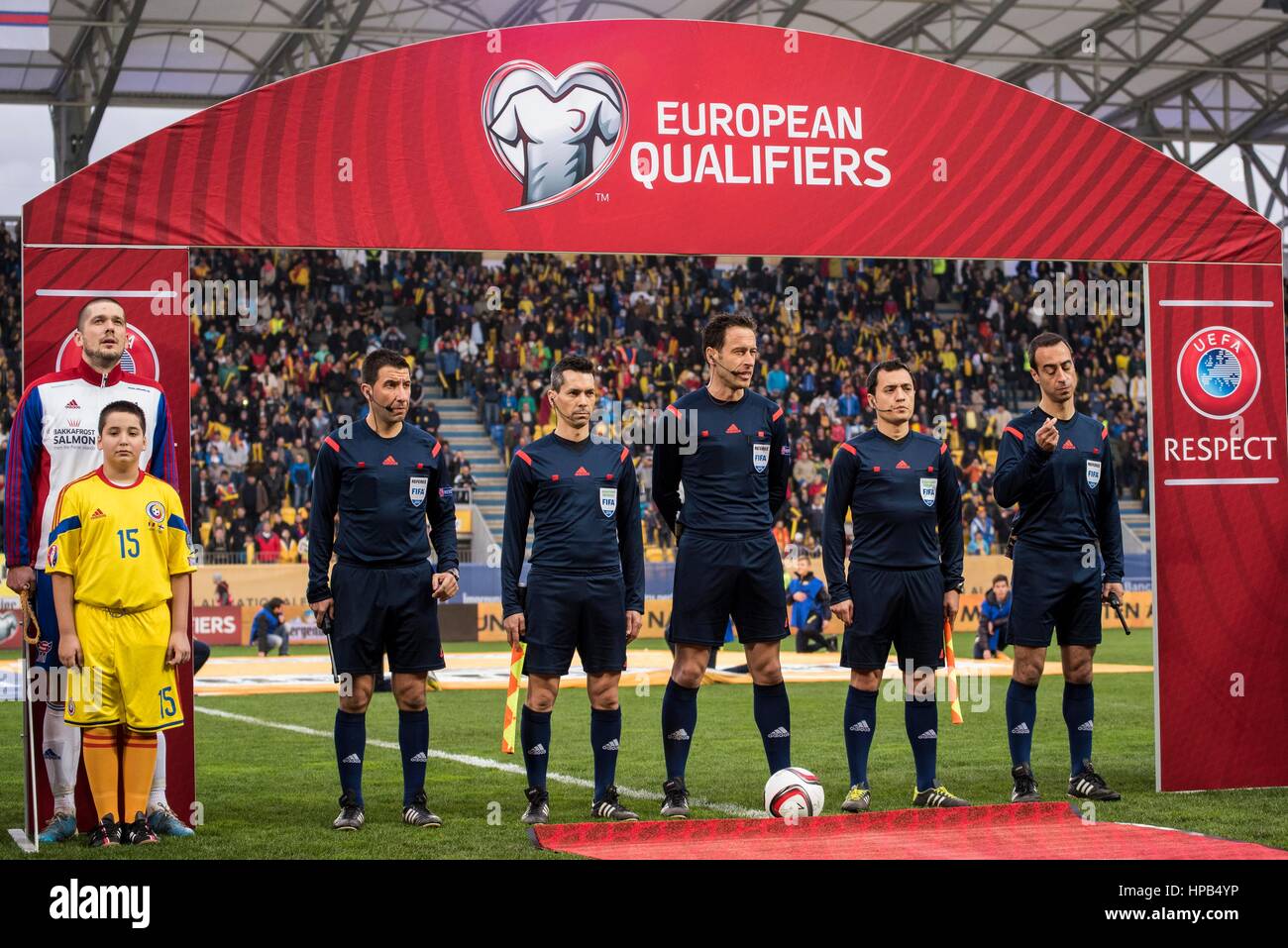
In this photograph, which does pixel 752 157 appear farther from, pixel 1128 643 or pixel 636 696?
pixel 1128 643

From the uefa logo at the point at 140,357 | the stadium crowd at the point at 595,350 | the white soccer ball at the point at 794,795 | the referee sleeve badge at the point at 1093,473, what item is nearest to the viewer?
the white soccer ball at the point at 794,795

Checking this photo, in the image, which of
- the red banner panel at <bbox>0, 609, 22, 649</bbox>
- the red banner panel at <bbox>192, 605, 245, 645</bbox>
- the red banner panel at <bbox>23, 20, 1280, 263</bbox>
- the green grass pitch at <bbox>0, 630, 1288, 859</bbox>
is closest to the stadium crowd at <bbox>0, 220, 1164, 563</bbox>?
the red banner panel at <bbox>192, 605, 245, 645</bbox>

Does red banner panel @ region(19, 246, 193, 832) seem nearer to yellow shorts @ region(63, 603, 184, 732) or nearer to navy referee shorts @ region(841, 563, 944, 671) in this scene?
yellow shorts @ region(63, 603, 184, 732)

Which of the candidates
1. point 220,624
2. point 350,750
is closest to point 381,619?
point 350,750

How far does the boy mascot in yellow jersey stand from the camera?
23.2 ft

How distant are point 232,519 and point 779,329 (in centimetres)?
1214

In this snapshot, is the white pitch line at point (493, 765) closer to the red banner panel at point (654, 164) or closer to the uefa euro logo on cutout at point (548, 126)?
the red banner panel at point (654, 164)

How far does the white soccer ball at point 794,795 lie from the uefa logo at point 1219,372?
3468mm

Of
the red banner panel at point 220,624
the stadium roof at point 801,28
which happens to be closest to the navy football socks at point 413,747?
the red banner panel at point 220,624

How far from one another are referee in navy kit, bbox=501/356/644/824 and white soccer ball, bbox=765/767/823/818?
0.71 meters

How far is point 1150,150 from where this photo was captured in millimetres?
9055

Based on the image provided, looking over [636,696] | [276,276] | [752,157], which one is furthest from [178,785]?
[276,276]

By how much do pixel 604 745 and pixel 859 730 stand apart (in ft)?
4.51

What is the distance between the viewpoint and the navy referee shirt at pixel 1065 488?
27.8 feet
